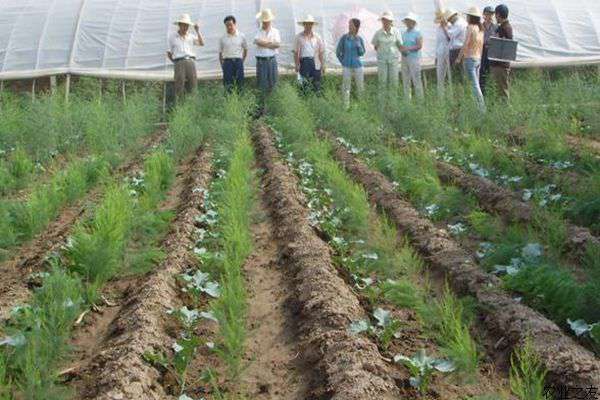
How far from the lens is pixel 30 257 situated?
5.08 metres

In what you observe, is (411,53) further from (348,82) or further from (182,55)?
(182,55)

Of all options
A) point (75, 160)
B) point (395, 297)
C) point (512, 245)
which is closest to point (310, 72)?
point (75, 160)

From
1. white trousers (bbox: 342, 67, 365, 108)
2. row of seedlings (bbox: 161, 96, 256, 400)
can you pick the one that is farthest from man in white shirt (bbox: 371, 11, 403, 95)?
row of seedlings (bbox: 161, 96, 256, 400)

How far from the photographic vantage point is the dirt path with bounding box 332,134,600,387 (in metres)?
3.12

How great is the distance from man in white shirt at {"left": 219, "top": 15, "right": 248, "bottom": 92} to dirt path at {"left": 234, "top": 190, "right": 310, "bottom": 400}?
8.26m

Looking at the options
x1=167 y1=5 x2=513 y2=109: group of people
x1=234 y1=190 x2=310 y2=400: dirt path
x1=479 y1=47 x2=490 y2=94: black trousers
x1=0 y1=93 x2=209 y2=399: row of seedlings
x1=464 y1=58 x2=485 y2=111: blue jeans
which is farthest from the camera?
x1=167 y1=5 x2=513 y2=109: group of people

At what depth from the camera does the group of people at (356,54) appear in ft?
39.9

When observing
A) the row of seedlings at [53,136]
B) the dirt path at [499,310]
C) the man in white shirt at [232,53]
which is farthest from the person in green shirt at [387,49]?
the dirt path at [499,310]

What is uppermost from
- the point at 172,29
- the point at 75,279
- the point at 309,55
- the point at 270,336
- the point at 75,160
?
the point at 172,29

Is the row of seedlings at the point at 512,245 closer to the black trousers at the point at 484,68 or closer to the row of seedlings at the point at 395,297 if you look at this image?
the row of seedlings at the point at 395,297

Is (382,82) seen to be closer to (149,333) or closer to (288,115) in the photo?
(288,115)

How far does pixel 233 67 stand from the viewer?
44.0ft

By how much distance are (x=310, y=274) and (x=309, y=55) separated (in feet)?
30.7

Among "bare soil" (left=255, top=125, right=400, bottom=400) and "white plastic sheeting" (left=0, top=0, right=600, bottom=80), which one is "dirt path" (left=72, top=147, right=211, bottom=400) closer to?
"bare soil" (left=255, top=125, right=400, bottom=400)
